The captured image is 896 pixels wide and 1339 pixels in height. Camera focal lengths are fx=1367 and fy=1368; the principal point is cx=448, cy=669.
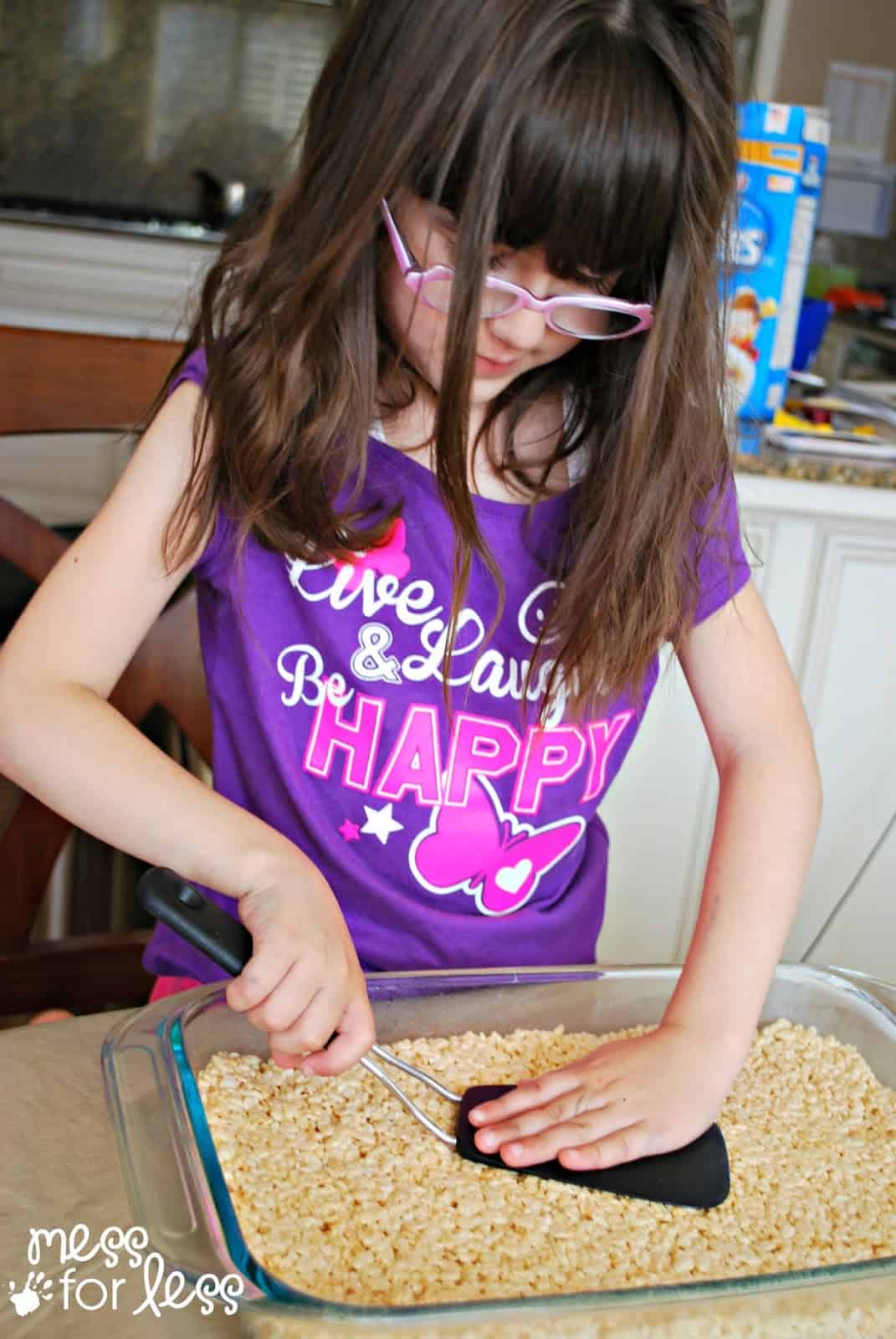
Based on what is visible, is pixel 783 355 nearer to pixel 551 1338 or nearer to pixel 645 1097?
pixel 645 1097

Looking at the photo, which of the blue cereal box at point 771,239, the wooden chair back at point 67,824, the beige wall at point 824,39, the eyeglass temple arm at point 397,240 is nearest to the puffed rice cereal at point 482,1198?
the eyeglass temple arm at point 397,240

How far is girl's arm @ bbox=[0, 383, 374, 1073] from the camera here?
69cm

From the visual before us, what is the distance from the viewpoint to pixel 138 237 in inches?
98.3

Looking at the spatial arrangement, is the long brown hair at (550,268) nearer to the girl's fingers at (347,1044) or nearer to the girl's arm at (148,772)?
the girl's arm at (148,772)

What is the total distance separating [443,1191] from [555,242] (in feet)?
1.60

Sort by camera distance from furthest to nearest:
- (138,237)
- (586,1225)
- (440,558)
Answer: (138,237), (440,558), (586,1225)

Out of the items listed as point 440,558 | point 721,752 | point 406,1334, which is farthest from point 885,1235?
point 440,558

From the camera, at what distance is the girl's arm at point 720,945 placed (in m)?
0.70

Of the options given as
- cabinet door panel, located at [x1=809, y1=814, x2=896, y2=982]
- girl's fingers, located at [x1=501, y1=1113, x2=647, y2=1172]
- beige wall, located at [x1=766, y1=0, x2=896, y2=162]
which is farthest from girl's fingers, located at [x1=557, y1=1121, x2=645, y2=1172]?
beige wall, located at [x1=766, y1=0, x2=896, y2=162]

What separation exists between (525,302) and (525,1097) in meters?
0.42

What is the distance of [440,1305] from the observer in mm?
523

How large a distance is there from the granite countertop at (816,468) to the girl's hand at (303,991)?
880 millimetres

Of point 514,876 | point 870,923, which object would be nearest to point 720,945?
point 514,876

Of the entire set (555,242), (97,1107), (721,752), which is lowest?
(97,1107)
